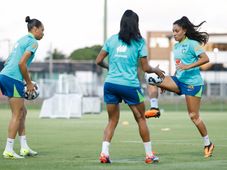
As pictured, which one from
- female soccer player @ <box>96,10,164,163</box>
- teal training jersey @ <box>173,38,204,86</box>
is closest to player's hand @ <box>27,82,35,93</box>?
female soccer player @ <box>96,10,164,163</box>

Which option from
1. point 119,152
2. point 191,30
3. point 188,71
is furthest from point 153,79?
point 119,152

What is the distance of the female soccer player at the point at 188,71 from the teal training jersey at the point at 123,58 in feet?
6.71

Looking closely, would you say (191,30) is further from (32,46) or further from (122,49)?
(32,46)

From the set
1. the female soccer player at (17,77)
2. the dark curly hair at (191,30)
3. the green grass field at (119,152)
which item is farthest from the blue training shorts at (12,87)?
the dark curly hair at (191,30)

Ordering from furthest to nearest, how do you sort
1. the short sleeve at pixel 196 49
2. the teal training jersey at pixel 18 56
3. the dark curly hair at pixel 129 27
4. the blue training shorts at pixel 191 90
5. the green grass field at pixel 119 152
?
the blue training shorts at pixel 191 90 → the short sleeve at pixel 196 49 → the teal training jersey at pixel 18 56 → the dark curly hair at pixel 129 27 → the green grass field at pixel 119 152

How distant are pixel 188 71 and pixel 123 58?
2483mm

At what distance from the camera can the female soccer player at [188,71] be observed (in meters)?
15.1

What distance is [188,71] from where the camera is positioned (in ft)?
50.0

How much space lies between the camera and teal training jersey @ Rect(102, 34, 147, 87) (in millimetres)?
13016

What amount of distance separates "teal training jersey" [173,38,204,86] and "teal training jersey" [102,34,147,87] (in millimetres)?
2183

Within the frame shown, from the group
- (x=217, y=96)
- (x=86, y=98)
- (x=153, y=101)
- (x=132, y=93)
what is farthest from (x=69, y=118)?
(x=217, y=96)

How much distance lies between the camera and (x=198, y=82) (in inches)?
599

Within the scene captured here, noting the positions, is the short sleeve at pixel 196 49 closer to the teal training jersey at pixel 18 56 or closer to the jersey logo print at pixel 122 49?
the jersey logo print at pixel 122 49

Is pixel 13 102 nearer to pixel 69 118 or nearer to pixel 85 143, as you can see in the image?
pixel 85 143
